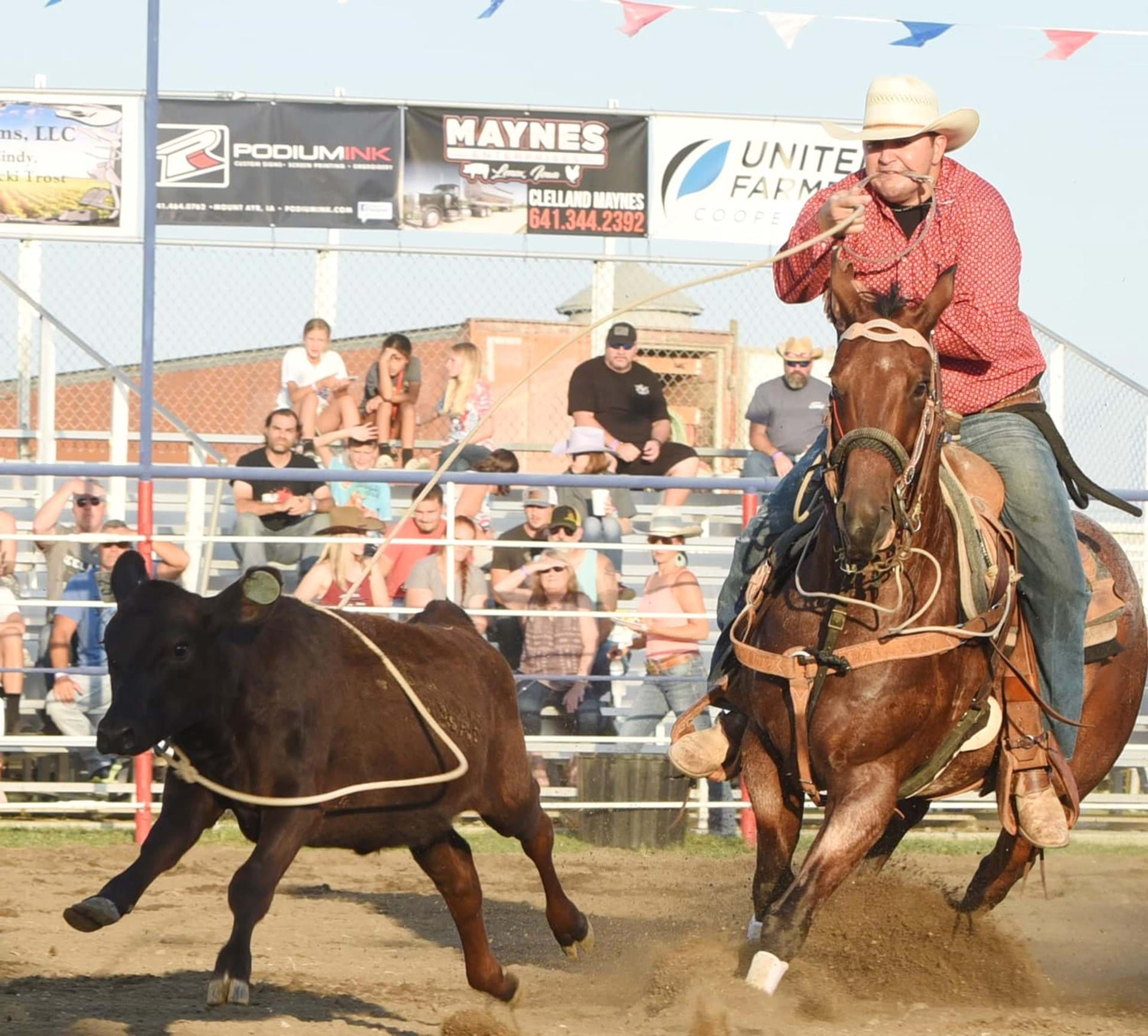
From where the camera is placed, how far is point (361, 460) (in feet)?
36.4

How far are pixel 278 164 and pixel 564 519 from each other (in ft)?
11.4

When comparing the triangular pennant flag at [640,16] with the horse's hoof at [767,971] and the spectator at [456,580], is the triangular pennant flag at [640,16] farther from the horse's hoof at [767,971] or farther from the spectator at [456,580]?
the horse's hoof at [767,971]

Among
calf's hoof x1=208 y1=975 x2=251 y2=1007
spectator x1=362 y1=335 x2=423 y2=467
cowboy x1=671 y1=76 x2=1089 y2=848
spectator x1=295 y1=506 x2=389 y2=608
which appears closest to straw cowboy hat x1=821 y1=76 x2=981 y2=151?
cowboy x1=671 y1=76 x2=1089 y2=848

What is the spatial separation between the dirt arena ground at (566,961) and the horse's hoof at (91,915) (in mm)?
627

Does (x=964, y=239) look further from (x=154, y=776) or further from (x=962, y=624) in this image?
(x=154, y=776)

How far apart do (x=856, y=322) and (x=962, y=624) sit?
1.00 meters

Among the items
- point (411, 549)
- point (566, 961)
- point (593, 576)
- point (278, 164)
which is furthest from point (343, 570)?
point (278, 164)

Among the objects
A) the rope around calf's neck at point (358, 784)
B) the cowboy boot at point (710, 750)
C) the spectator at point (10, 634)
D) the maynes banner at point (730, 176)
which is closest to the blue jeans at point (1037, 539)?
the cowboy boot at point (710, 750)

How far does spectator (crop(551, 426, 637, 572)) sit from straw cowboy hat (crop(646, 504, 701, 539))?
7.4 inches

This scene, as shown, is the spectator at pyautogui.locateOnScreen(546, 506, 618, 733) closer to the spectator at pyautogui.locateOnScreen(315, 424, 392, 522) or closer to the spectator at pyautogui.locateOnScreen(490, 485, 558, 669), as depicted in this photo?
the spectator at pyautogui.locateOnScreen(490, 485, 558, 669)

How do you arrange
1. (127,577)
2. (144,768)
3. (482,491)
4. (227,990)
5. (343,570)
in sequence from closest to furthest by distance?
1. (227,990)
2. (127,577)
3. (144,768)
4. (343,570)
5. (482,491)

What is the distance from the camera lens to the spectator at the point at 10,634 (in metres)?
9.42

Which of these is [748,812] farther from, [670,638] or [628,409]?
[628,409]

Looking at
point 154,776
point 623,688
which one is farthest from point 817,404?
point 154,776
